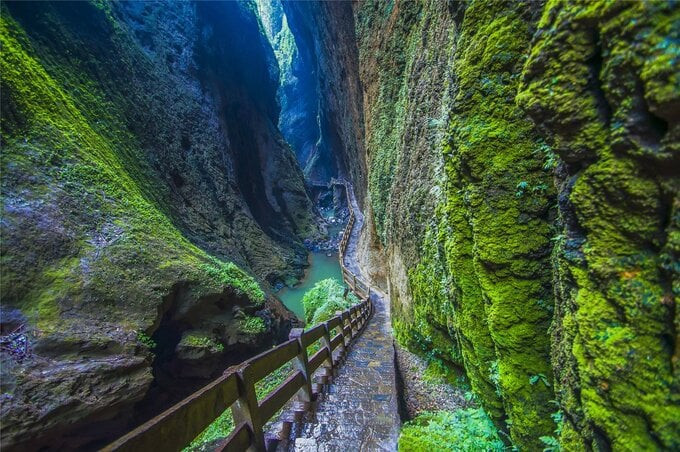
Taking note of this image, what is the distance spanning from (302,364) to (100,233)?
→ 19.3ft

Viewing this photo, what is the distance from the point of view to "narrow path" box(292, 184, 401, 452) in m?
3.16

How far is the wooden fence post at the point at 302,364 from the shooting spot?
346 cm

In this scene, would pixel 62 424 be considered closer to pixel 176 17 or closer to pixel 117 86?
pixel 117 86

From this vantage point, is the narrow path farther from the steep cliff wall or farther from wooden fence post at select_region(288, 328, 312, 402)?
the steep cliff wall

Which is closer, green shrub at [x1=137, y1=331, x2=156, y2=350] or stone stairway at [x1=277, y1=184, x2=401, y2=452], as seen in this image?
stone stairway at [x1=277, y1=184, x2=401, y2=452]

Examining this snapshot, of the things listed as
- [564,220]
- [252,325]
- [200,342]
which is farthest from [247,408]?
[252,325]

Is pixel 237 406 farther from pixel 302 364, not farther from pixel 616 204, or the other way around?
pixel 616 204

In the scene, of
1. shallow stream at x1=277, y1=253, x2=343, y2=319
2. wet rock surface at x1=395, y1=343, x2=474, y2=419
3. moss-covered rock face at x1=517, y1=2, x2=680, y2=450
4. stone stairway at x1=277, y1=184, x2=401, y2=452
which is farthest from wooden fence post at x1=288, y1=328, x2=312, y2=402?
shallow stream at x1=277, y1=253, x2=343, y2=319

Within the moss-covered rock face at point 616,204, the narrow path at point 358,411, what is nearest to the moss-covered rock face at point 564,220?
the moss-covered rock face at point 616,204

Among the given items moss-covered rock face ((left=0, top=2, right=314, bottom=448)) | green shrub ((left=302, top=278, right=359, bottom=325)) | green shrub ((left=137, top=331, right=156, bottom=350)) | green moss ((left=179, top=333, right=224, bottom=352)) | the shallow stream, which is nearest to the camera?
moss-covered rock face ((left=0, top=2, right=314, bottom=448))

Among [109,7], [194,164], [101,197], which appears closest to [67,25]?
[109,7]

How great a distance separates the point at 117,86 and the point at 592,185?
16.5m

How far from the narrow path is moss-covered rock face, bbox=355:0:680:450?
3.61 feet

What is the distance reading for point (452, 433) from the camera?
11.3ft
